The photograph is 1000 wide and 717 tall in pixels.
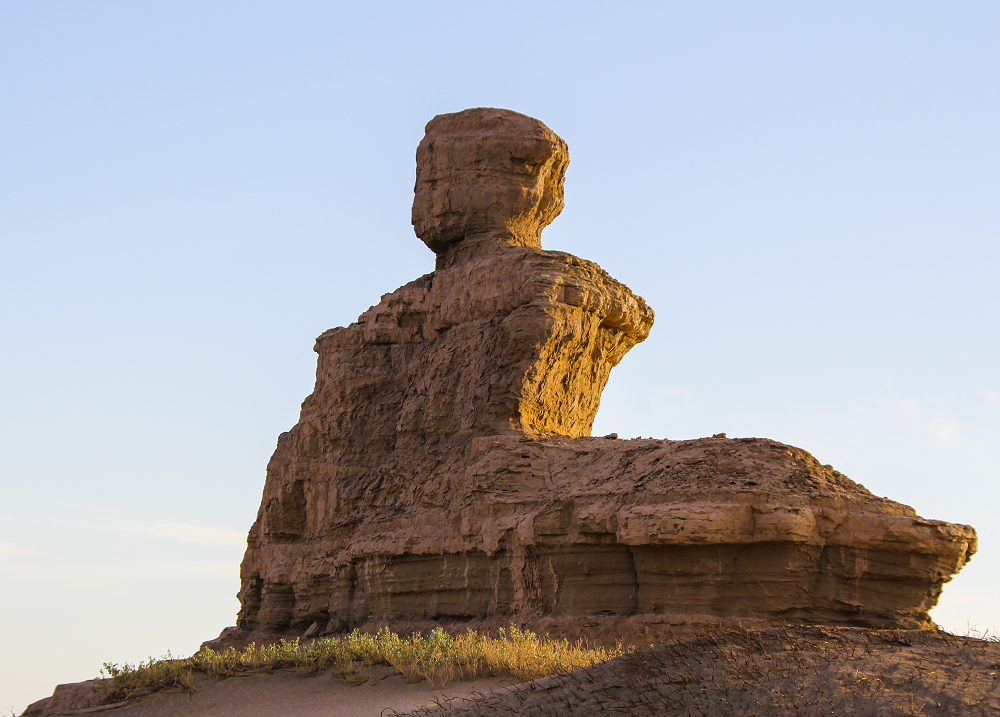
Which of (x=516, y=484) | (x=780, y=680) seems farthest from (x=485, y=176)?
(x=780, y=680)

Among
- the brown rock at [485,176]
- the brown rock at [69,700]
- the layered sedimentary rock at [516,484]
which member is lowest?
the brown rock at [69,700]

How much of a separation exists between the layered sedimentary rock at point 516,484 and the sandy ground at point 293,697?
4.55 m

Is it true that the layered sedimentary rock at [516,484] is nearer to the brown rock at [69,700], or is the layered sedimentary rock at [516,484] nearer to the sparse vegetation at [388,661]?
the sparse vegetation at [388,661]

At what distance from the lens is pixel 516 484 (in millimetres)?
19094

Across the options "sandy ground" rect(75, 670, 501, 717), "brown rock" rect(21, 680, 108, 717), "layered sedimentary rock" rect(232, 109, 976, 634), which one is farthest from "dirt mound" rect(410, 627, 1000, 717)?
"brown rock" rect(21, 680, 108, 717)

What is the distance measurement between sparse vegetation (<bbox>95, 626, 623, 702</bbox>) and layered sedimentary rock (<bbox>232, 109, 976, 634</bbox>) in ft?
6.60

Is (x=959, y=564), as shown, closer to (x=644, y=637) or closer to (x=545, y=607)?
(x=644, y=637)

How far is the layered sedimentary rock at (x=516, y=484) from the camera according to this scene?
1552cm

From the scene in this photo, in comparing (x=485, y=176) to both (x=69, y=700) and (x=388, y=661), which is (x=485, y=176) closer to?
(x=388, y=661)

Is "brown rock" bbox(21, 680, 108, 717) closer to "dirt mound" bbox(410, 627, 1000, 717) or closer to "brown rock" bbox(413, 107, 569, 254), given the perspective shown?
"dirt mound" bbox(410, 627, 1000, 717)

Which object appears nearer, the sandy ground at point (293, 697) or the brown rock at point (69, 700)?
the sandy ground at point (293, 697)

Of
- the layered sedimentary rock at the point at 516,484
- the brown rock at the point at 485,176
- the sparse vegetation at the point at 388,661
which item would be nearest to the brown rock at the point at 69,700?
the sparse vegetation at the point at 388,661

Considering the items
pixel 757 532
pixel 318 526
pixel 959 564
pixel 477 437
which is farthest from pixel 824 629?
pixel 318 526

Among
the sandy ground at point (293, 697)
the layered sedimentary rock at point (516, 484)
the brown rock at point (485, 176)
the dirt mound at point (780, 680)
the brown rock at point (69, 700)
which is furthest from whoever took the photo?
the brown rock at point (485, 176)
